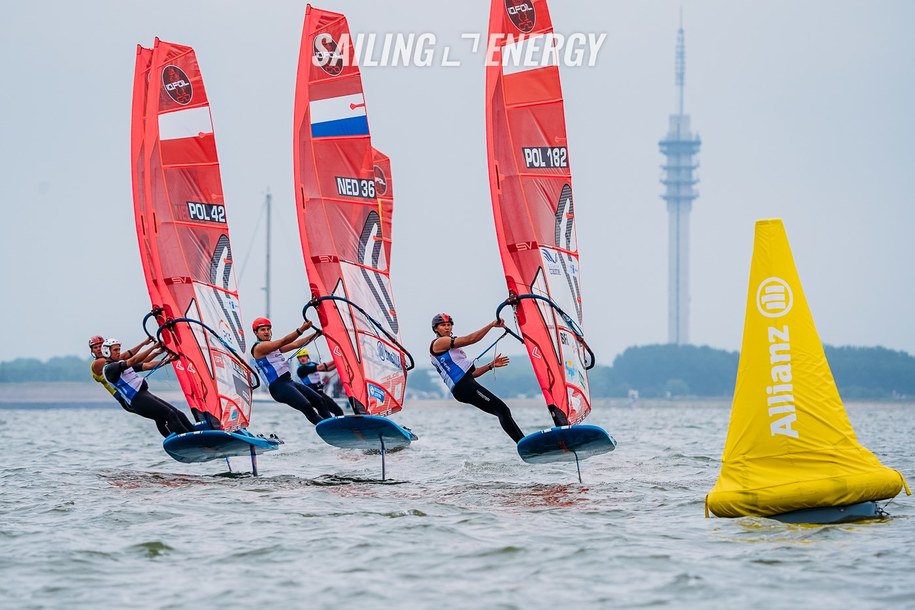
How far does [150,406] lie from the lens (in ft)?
55.0

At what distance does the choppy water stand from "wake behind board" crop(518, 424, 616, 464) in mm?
404

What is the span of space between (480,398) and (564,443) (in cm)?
114

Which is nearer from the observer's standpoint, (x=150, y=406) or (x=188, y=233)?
(x=150, y=406)

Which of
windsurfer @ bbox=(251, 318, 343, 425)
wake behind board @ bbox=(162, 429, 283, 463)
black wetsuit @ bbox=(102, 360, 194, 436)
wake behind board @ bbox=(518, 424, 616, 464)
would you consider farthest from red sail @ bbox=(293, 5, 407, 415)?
wake behind board @ bbox=(518, 424, 616, 464)

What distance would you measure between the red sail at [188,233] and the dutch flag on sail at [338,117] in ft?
6.40

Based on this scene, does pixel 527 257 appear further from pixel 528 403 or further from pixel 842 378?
pixel 842 378

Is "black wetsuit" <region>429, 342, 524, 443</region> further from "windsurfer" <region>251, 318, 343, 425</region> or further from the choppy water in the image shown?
"windsurfer" <region>251, 318, 343, 425</region>

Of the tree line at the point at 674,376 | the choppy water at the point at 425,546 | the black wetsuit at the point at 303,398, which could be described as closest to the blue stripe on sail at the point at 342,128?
the black wetsuit at the point at 303,398

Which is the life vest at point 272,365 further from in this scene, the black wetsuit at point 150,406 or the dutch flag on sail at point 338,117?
the dutch flag on sail at point 338,117

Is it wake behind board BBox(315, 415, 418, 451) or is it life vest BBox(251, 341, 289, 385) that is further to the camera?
life vest BBox(251, 341, 289, 385)

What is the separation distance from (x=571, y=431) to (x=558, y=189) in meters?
2.80

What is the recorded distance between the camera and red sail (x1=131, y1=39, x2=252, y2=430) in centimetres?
1738

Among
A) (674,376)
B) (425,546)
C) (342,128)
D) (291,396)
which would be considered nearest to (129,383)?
(291,396)

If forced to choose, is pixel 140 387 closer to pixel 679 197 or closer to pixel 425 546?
pixel 425 546
